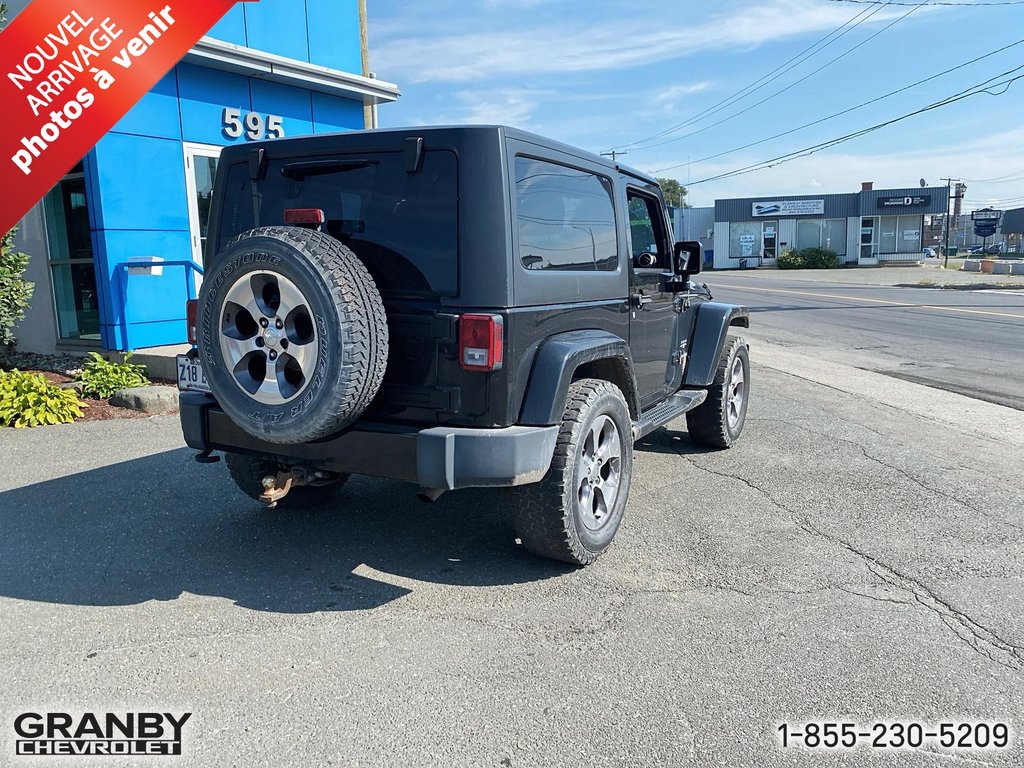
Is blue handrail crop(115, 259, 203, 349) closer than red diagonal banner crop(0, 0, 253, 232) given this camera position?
No

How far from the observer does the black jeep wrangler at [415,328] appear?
3.25 meters

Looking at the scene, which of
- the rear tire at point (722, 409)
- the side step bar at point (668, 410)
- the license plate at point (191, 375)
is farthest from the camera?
the rear tire at point (722, 409)

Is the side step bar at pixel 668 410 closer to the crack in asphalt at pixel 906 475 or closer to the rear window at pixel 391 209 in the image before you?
the crack in asphalt at pixel 906 475

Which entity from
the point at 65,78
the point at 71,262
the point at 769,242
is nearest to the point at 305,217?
the point at 65,78

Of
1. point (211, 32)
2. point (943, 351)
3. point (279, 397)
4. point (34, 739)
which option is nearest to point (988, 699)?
point (279, 397)

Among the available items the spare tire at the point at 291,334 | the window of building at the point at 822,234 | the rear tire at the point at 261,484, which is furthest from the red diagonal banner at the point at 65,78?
the window of building at the point at 822,234

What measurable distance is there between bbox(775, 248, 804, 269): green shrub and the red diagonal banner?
51106 mm

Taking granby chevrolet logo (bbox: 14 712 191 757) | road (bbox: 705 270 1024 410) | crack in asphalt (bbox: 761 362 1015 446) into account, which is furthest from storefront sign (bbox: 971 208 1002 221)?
granby chevrolet logo (bbox: 14 712 191 757)

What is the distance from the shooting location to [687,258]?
5.52m

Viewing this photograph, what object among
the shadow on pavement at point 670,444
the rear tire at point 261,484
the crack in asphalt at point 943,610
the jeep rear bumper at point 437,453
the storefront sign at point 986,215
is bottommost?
the crack in asphalt at point 943,610

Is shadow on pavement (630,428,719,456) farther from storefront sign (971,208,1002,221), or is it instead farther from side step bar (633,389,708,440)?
storefront sign (971,208,1002,221)

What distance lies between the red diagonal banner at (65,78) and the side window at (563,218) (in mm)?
7013

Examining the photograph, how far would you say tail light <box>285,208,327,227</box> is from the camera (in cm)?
343

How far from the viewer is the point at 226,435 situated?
3.80 m
